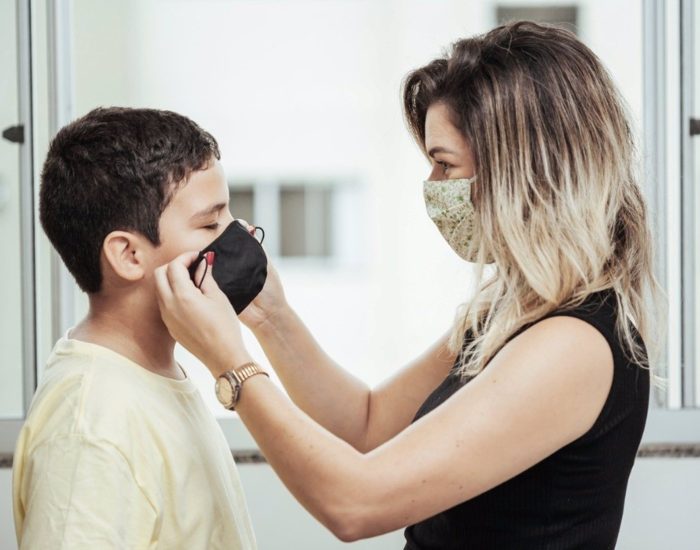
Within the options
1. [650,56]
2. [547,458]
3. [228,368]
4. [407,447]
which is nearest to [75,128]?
[228,368]

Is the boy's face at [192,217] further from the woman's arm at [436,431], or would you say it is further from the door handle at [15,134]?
the door handle at [15,134]

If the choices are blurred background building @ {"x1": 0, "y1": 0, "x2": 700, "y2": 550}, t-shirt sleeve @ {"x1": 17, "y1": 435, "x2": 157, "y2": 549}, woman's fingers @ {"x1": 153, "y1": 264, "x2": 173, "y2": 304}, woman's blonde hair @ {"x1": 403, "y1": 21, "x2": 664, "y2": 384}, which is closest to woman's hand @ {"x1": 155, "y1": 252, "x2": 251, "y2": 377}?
woman's fingers @ {"x1": 153, "y1": 264, "x2": 173, "y2": 304}

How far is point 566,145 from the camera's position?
1171 millimetres

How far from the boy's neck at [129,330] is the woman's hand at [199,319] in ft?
0.23

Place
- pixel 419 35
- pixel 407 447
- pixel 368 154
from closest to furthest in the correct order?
pixel 407 447
pixel 419 35
pixel 368 154

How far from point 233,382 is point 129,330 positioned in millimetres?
175

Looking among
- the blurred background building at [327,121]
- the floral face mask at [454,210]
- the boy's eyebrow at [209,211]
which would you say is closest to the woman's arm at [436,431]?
the boy's eyebrow at [209,211]

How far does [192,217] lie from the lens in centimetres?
118

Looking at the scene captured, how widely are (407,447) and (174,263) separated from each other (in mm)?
362

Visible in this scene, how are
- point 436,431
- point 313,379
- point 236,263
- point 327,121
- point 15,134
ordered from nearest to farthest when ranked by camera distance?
point 436,431 < point 236,263 < point 313,379 < point 15,134 < point 327,121

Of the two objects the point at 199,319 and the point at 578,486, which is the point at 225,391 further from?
the point at 578,486

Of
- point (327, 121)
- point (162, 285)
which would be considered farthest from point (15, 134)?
point (327, 121)

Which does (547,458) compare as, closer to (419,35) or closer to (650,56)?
(650,56)

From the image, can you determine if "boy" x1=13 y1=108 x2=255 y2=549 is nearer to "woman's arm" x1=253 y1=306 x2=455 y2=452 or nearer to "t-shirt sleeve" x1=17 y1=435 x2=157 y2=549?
"t-shirt sleeve" x1=17 y1=435 x2=157 y2=549
